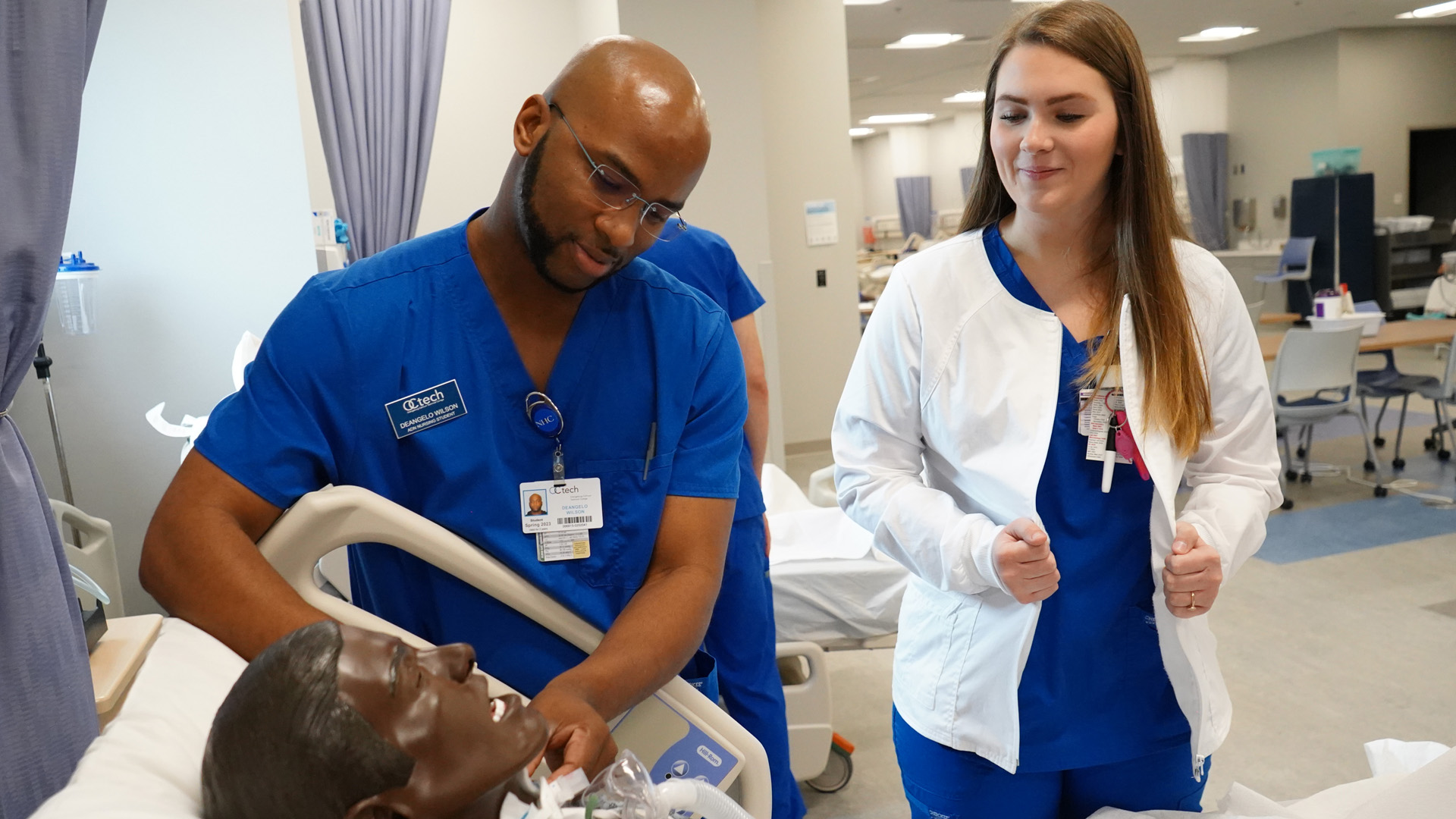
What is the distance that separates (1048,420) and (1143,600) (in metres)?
0.28

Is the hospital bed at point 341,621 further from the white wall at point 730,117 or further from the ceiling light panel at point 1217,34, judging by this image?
the ceiling light panel at point 1217,34

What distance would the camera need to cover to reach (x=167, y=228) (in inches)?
121

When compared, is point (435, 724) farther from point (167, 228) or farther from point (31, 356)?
point (167, 228)

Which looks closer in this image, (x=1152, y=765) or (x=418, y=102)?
(x=1152, y=765)

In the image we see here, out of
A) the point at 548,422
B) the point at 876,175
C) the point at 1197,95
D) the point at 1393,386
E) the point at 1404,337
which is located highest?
the point at 1197,95

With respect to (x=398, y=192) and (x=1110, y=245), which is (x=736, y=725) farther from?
(x=398, y=192)

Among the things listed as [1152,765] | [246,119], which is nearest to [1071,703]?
[1152,765]

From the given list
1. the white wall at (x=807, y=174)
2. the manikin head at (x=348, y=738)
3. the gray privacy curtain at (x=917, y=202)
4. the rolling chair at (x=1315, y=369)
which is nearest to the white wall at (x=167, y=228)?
the manikin head at (x=348, y=738)

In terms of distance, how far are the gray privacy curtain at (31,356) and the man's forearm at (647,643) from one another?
60 centimetres

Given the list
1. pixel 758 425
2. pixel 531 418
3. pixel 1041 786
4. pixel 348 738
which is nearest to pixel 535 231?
pixel 531 418

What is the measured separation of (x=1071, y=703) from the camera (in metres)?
1.28

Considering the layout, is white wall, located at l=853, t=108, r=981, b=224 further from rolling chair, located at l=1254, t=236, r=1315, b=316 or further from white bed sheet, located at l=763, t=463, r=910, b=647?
white bed sheet, located at l=763, t=463, r=910, b=647

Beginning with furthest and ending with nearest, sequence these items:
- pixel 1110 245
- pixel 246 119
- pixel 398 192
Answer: pixel 398 192, pixel 246 119, pixel 1110 245

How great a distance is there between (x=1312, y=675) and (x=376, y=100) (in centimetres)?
403
